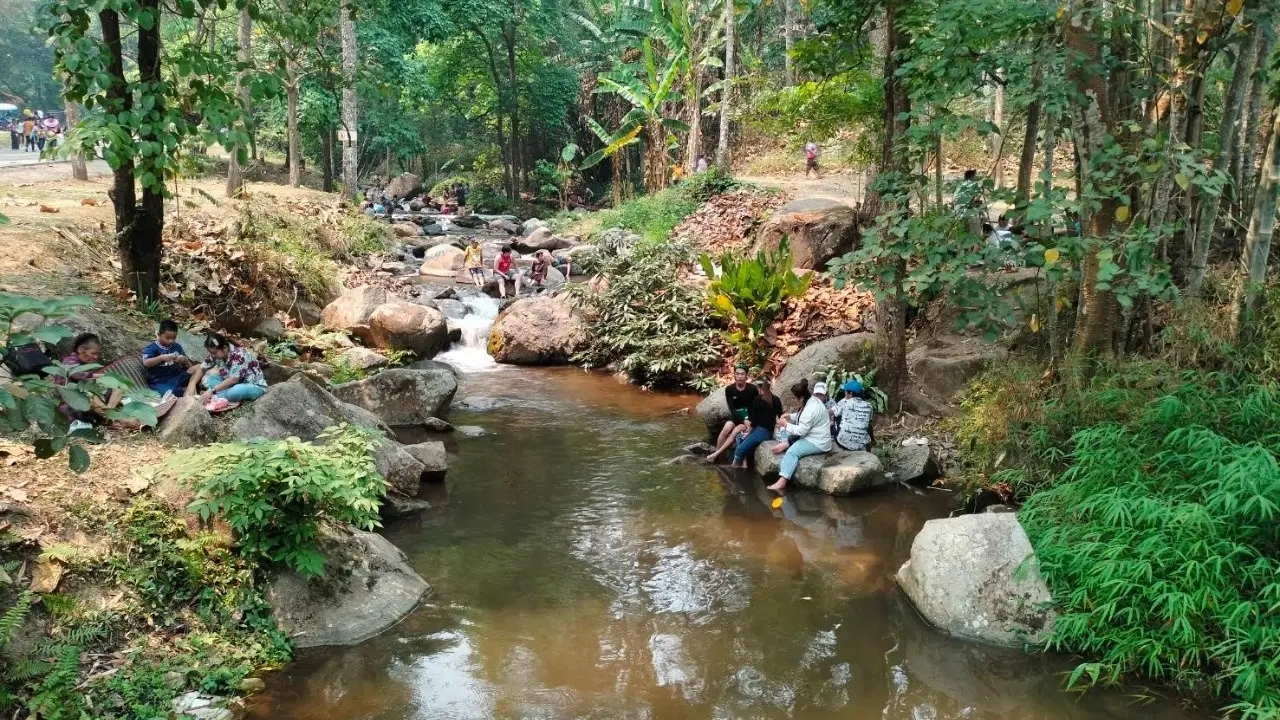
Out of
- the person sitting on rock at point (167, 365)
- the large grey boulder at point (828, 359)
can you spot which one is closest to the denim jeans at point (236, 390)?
the person sitting on rock at point (167, 365)

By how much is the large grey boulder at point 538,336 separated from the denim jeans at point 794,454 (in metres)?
5.96

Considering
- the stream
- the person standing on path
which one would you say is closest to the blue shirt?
the stream

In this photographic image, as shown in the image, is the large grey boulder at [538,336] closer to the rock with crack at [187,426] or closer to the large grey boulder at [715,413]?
the large grey boulder at [715,413]

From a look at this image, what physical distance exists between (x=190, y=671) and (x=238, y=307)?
7.23m

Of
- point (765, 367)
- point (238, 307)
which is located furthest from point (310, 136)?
point (765, 367)

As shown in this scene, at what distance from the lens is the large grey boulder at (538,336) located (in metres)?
→ 14.4

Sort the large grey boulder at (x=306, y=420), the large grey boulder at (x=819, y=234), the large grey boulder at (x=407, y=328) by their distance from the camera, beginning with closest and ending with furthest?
the large grey boulder at (x=306, y=420) < the large grey boulder at (x=407, y=328) < the large grey boulder at (x=819, y=234)

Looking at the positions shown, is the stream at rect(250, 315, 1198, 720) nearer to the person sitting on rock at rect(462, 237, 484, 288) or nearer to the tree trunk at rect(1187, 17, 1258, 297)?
the tree trunk at rect(1187, 17, 1258, 297)

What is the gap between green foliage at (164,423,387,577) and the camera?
19.0 feet

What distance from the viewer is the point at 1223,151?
752cm

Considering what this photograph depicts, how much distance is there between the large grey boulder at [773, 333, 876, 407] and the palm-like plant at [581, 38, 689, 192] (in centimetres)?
1369

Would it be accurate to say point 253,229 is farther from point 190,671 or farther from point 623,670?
point 623,670

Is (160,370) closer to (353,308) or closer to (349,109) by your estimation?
(353,308)

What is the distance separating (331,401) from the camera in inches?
336
